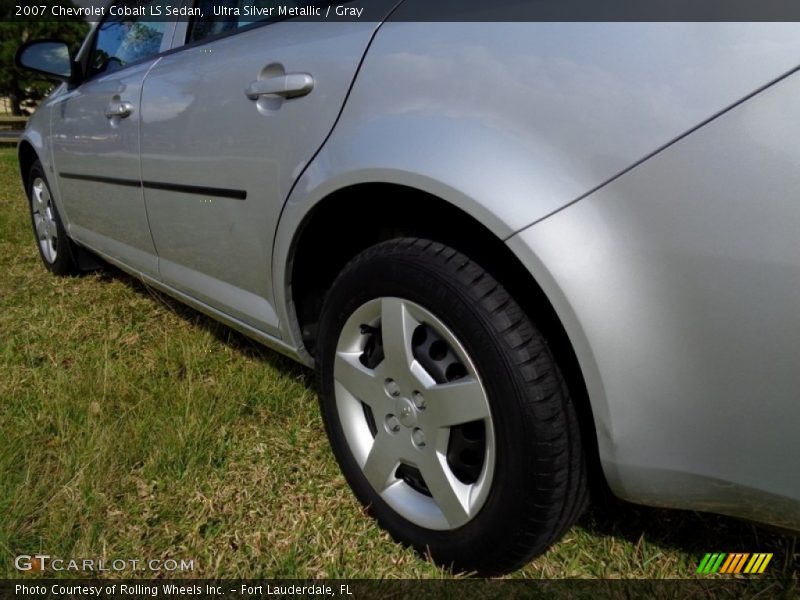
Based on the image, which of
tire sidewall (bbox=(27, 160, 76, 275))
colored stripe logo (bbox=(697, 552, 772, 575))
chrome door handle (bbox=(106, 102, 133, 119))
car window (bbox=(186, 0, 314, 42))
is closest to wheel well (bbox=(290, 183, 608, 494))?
colored stripe logo (bbox=(697, 552, 772, 575))

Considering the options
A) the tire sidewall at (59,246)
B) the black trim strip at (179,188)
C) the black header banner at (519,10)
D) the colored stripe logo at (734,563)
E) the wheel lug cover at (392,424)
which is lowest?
the tire sidewall at (59,246)

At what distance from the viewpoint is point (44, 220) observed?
364 centimetres

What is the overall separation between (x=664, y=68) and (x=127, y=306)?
8.96ft

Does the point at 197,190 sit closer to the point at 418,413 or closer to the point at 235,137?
the point at 235,137

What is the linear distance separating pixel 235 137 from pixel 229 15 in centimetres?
64

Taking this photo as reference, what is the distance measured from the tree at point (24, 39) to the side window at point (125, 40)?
15455 mm

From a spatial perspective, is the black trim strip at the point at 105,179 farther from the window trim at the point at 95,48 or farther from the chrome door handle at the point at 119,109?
the window trim at the point at 95,48

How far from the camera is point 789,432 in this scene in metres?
0.92

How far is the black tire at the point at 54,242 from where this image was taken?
342cm

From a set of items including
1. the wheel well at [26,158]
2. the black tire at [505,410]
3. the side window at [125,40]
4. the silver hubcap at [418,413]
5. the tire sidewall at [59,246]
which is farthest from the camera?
the wheel well at [26,158]

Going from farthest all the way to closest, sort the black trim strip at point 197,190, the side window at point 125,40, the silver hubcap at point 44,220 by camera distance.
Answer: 1. the silver hubcap at point 44,220
2. the side window at point 125,40
3. the black trim strip at point 197,190

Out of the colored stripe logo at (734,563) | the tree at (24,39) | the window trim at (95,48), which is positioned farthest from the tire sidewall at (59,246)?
the tree at (24,39)

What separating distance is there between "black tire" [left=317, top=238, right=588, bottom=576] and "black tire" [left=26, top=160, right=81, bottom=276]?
2.70 meters

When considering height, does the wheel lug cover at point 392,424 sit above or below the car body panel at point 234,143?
below
